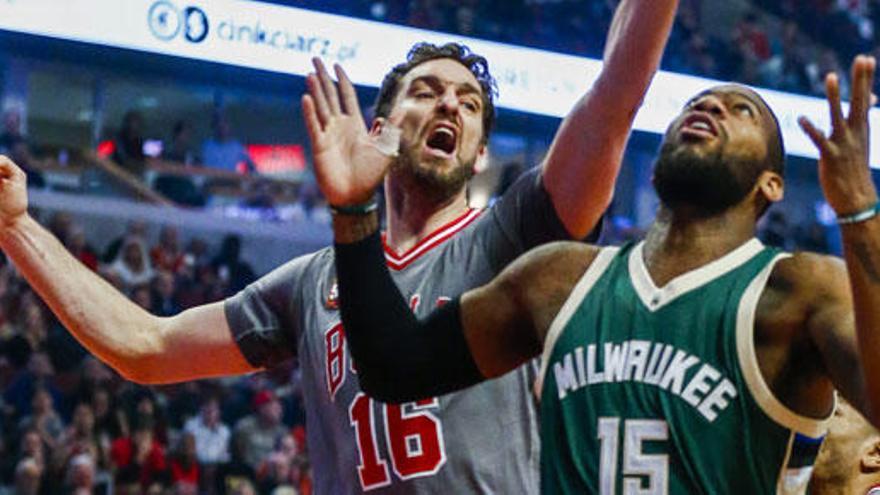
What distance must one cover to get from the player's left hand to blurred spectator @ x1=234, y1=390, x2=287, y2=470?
9731 millimetres

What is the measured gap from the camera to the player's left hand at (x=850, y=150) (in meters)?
2.72

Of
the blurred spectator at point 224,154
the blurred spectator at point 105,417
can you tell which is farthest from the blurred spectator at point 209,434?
the blurred spectator at point 224,154

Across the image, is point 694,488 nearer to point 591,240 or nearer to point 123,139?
point 591,240

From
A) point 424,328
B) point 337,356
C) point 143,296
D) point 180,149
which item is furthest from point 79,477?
point 424,328

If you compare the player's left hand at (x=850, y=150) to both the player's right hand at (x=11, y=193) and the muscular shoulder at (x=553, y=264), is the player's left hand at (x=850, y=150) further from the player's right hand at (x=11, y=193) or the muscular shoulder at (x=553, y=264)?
the player's right hand at (x=11, y=193)

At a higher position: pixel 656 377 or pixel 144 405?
pixel 656 377

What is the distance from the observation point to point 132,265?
13.5 m

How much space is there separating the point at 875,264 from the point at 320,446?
1915 mm

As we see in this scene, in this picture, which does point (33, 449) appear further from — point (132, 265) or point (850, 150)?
point (850, 150)

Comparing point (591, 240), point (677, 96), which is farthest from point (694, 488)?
point (677, 96)

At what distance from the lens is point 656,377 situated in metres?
2.88

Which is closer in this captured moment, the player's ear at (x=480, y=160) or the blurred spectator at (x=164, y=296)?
the player's ear at (x=480, y=160)

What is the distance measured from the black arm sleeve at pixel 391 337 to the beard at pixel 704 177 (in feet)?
1.74

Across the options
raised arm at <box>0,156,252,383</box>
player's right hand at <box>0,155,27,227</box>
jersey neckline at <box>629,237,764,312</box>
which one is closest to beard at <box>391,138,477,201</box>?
raised arm at <box>0,156,252,383</box>
